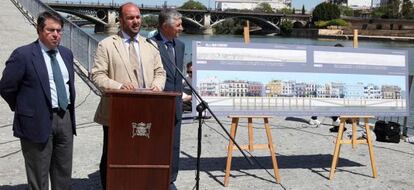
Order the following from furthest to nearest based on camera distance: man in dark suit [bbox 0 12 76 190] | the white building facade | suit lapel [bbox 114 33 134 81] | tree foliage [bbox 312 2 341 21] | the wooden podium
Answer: the white building facade, tree foliage [bbox 312 2 341 21], suit lapel [bbox 114 33 134 81], man in dark suit [bbox 0 12 76 190], the wooden podium

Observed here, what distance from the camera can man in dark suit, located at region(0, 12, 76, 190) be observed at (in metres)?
4.09

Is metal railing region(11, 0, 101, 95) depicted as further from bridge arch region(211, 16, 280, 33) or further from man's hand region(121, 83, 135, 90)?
bridge arch region(211, 16, 280, 33)

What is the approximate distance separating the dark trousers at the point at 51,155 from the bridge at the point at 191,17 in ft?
224

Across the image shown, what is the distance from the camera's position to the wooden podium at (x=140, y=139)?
3920mm

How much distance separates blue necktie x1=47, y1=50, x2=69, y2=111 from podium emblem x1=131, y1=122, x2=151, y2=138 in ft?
2.05

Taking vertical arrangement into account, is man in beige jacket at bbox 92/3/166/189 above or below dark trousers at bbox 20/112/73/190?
above

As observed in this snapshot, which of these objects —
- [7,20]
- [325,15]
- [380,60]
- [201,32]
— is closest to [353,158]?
[380,60]

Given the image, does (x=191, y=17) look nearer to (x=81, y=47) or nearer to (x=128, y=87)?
(x=81, y=47)

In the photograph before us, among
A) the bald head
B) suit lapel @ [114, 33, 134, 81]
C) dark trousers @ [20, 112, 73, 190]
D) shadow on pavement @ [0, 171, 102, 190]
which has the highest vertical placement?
the bald head

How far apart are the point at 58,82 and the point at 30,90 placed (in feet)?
0.69

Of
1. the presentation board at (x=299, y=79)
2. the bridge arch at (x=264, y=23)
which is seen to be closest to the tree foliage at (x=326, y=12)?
the bridge arch at (x=264, y=23)

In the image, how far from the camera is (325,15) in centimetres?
12219

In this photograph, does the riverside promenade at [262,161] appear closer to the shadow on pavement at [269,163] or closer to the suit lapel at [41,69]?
the shadow on pavement at [269,163]

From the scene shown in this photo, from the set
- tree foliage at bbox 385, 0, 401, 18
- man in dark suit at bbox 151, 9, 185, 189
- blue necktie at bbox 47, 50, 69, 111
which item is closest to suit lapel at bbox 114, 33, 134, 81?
blue necktie at bbox 47, 50, 69, 111
